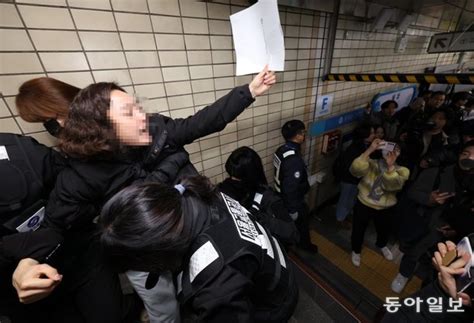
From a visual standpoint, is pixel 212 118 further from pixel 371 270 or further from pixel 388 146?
pixel 371 270

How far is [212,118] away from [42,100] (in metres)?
0.81

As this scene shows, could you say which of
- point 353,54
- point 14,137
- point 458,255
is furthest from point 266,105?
point 14,137

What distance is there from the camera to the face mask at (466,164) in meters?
1.48

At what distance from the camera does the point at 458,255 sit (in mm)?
932

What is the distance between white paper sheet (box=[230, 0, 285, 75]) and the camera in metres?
0.86

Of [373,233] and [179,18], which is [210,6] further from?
[373,233]

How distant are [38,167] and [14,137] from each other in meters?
0.16

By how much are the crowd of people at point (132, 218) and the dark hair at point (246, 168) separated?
0.01 meters

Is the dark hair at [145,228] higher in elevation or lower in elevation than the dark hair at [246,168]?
higher

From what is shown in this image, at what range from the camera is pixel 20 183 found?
83cm

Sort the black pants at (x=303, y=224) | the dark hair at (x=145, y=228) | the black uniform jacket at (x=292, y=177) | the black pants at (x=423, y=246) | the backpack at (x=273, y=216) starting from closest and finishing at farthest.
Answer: the dark hair at (x=145, y=228), the backpack at (x=273, y=216), the black pants at (x=423, y=246), the black uniform jacket at (x=292, y=177), the black pants at (x=303, y=224)

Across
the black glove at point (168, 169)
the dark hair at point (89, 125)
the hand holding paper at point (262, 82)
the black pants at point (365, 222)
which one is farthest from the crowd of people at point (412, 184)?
the dark hair at point (89, 125)

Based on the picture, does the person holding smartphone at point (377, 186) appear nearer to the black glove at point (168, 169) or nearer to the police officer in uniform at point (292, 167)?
the police officer in uniform at point (292, 167)

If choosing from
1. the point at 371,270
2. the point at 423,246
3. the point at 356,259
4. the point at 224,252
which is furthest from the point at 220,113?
the point at 371,270
